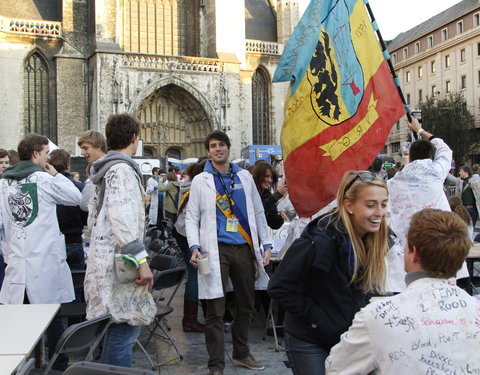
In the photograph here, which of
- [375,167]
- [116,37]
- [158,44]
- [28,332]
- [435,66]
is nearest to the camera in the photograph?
[28,332]

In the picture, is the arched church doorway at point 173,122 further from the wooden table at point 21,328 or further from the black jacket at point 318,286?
the black jacket at point 318,286

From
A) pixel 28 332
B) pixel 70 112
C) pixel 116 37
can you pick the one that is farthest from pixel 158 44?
pixel 28 332

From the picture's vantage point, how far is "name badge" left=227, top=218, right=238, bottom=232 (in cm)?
425

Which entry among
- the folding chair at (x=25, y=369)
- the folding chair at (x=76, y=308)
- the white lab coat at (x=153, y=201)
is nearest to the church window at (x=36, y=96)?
the white lab coat at (x=153, y=201)

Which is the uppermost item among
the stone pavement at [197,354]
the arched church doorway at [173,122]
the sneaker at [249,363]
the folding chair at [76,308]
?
the arched church doorway at [173,122]

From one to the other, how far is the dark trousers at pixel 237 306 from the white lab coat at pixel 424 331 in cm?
244

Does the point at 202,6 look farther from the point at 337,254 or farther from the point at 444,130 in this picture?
the point at 337,254

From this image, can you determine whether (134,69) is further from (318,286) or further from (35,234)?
(318,286)

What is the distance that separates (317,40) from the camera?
4.29m

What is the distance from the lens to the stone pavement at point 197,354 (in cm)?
445

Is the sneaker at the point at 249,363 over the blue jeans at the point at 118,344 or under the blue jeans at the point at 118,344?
under

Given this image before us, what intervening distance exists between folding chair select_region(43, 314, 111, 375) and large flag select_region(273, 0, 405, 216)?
1.78 meters

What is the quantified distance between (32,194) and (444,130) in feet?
131

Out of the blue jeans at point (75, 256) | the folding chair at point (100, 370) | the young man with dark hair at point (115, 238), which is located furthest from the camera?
the blue jeans at point (75, 256)
